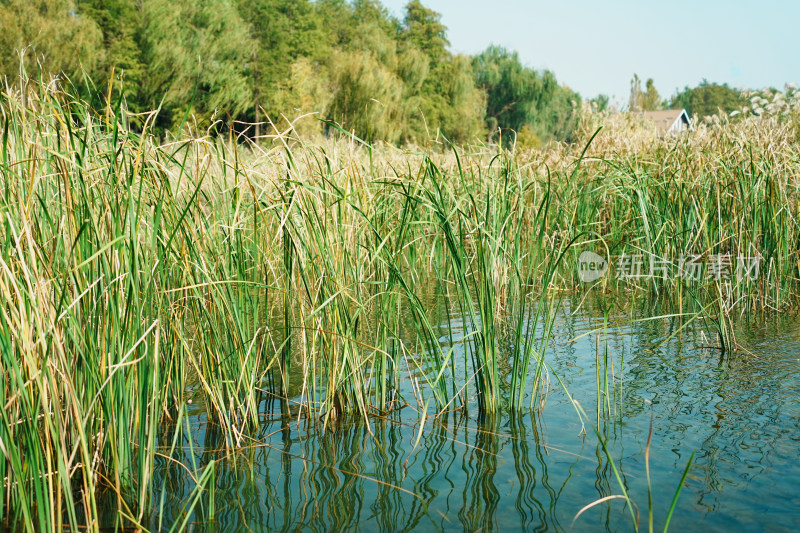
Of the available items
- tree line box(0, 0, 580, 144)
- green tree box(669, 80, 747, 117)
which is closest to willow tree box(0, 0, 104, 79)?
tree line box(0, 0, 580, 144)

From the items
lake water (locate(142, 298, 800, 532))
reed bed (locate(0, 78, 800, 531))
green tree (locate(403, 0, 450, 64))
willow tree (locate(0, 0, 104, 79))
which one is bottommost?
lake water (locate(142, 298, 800, 532))

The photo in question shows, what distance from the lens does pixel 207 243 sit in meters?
2.59

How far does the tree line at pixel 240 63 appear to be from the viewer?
67.3 ft

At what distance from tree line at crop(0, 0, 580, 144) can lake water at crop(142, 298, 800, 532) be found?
10.0 m

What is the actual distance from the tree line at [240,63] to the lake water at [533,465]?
32.9 ft

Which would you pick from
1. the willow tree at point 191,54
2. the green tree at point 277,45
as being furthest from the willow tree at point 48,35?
the green tree at point 277,45

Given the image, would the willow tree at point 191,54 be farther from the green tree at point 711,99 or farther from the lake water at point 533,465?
the green tree at point 711,99

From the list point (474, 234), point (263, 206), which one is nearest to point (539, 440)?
point (474, 234)

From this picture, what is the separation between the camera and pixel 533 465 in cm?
236

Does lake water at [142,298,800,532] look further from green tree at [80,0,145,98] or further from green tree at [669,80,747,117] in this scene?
green tree at [669,80,747,117]

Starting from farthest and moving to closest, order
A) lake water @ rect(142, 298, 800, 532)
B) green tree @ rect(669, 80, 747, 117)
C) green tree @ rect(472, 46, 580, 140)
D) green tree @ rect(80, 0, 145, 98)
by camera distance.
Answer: green tree @ rect(669, 80, 747, 117) < green tree @ rect(472, 46, 580, 140) < green tree @ rect(80, 0, 145, 98) < lake water @ rect(142, 298, 800, 532)

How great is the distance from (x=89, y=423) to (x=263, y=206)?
115 cm

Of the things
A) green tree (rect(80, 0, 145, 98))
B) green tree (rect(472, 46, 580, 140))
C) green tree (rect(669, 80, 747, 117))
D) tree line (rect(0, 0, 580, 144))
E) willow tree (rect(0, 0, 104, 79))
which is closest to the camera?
willow tree (rect(0, 0, 104, 79))

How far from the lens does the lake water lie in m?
2.04
